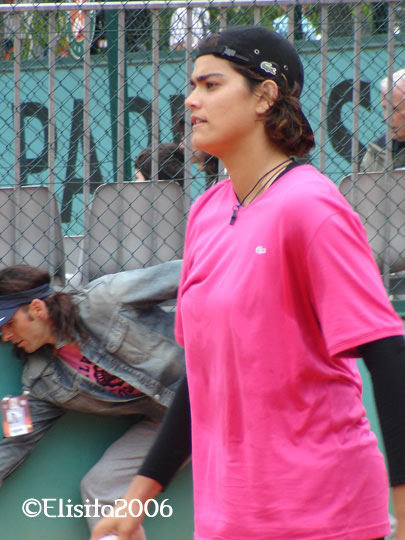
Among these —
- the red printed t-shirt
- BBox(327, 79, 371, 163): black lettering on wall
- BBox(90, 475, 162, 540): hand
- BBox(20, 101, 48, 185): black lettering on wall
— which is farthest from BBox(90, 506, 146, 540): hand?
BBox(327, 79, 371, 163): black lettering on wall

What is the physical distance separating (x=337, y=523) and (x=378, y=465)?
138 mm

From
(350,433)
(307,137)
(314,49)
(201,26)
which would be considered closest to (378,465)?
(350,433)

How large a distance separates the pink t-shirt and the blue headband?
6.23ft

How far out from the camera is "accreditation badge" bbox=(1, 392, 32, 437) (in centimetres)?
346

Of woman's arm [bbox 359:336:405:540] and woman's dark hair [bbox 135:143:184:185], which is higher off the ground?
woman's dark hair [bbox 135:143:184:185]

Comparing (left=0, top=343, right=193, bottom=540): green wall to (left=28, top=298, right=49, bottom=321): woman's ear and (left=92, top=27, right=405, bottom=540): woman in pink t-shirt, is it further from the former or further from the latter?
(left=92, top=27, right=405, bottom=540): woman in pink t-shirt

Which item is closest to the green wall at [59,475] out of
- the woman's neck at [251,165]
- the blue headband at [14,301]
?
the blue headband at [14,301]

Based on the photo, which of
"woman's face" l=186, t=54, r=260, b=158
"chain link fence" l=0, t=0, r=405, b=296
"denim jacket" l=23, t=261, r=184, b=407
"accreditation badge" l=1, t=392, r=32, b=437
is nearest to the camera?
"woman's face" l=186, t=54, r=260, b=158

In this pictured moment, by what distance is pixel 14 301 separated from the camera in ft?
11.0

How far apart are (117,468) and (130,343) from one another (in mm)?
586

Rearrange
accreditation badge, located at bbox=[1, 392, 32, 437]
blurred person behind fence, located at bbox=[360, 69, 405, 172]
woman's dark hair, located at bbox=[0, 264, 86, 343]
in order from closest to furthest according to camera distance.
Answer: woman's dark hair, located at bbox=[0, 264, 86, 343] → accreditation badge, located at bbox=[1, 392, 32, 437] → blurred person behind fence, located at bbox=[360, 69, 405, 172]

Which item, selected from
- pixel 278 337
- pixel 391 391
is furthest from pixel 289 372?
pixel 391 391

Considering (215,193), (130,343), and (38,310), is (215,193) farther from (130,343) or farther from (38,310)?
(38,310)

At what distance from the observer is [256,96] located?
165cm
